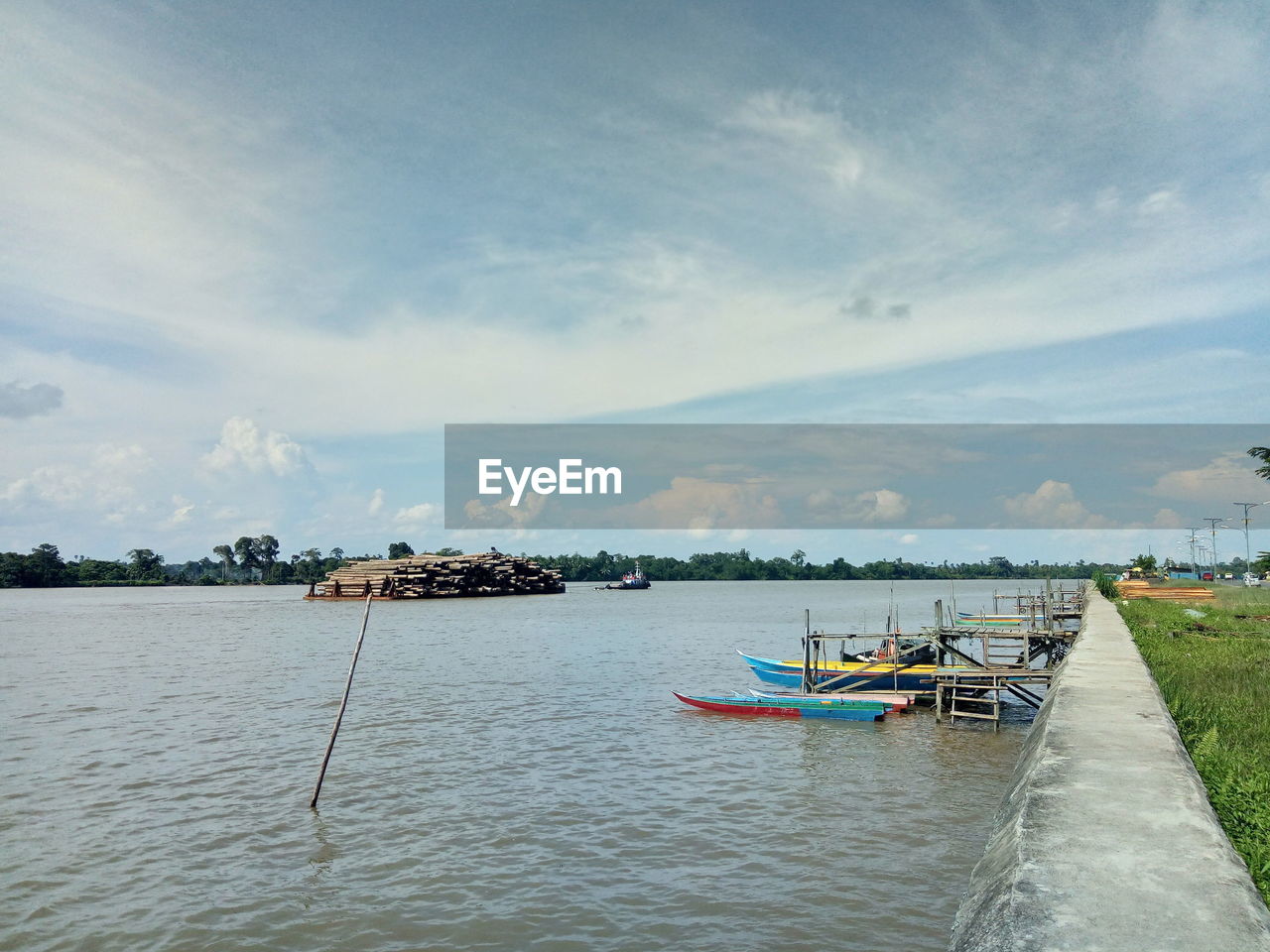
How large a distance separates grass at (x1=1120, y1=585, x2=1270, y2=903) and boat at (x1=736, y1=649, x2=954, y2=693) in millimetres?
6392

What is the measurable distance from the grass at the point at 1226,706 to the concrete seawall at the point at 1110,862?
388mm

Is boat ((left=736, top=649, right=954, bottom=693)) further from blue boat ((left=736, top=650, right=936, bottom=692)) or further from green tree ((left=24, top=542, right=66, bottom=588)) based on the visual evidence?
green tree ((left=24, top=542, right=66, bottom=588))

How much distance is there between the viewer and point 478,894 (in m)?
11.6

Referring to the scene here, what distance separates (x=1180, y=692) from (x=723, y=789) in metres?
8.28

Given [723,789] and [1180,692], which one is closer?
[1180,692]

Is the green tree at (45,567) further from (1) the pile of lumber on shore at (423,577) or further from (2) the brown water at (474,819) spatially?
(2) the brown water at (474,819)

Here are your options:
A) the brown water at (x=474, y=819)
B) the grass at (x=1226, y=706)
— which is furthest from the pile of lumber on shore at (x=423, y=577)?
the grass at (x=1226, y=706)

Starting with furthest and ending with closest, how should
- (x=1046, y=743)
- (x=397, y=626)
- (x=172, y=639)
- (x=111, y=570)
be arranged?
(x=111, y=570) → (x=397, y=626) → (x=172, y=639) → (x=1046, y=743)

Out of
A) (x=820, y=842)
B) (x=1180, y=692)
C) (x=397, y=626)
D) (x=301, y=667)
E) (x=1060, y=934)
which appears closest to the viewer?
(x=1060, y=934)

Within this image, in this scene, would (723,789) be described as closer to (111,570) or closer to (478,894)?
(478,894)

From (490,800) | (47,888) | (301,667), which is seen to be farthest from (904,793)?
(301,667)

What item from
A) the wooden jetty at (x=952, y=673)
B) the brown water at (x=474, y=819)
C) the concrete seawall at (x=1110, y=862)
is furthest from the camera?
the wooden jetty at (x=952, y=673)

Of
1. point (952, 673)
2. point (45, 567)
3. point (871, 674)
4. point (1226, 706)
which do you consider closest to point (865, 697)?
point (871, 674)

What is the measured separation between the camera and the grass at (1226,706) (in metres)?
6.94
